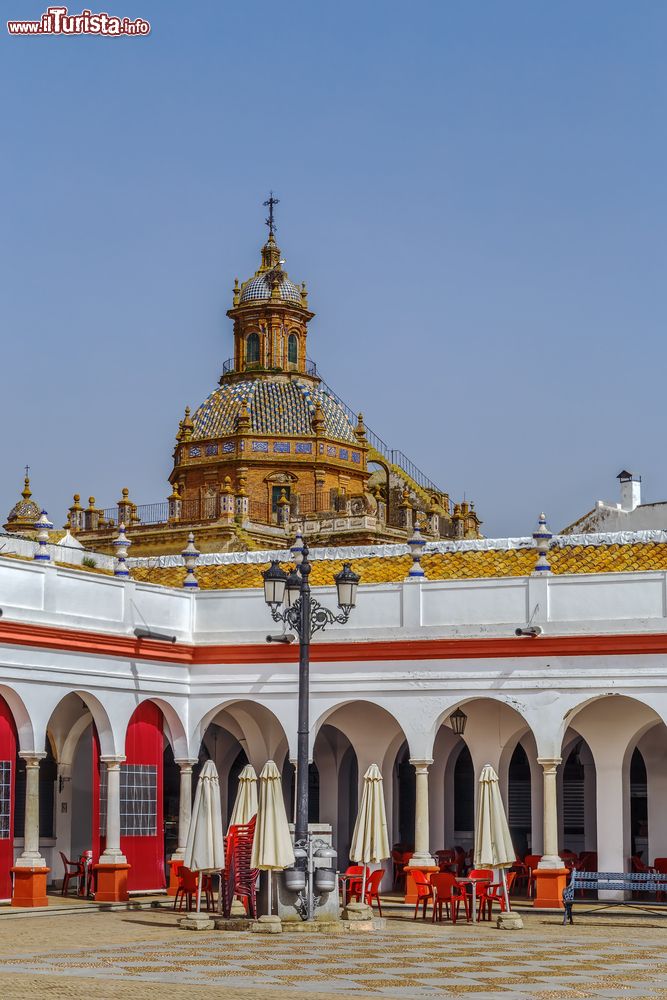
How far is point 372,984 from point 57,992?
2.56 meters

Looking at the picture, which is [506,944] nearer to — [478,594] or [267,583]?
[267,583]

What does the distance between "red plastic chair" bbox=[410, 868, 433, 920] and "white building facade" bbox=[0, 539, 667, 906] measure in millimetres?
527

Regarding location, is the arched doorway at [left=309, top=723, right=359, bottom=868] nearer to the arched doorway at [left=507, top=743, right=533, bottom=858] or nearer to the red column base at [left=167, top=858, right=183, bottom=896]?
the arched doorway at [left=507, top=743, right=533, bottom=858]

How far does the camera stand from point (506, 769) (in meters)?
27.4

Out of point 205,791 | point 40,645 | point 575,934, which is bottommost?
point 575,934

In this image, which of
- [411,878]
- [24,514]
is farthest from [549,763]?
[24,514]

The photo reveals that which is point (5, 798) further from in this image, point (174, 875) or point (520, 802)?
point (520, 802)

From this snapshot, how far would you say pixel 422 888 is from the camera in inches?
917

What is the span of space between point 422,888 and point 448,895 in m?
1.88

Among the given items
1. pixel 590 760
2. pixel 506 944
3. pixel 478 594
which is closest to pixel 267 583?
pixel 506 944

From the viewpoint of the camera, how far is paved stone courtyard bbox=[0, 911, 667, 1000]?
14203mm

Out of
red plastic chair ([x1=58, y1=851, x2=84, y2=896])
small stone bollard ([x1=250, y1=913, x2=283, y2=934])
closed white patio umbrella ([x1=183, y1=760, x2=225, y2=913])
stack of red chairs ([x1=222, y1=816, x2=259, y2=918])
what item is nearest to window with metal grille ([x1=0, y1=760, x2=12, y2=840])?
red plastic chair ([x1=58, y1=851, x2=84, y2=896])

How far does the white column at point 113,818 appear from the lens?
981 inches

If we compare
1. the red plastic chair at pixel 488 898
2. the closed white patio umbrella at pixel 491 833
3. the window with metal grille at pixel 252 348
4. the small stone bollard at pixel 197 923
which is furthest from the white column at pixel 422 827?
the window with metal grille at pixel 252 348
